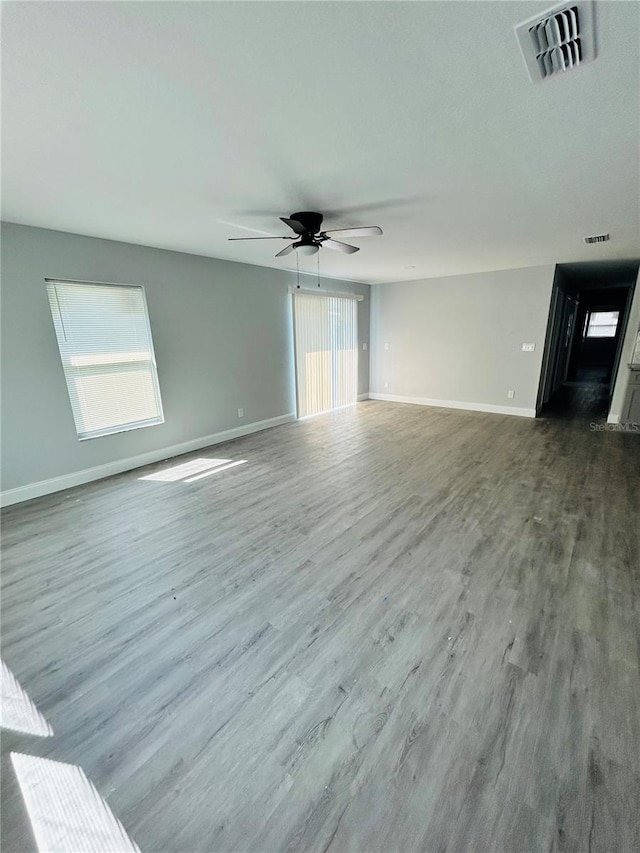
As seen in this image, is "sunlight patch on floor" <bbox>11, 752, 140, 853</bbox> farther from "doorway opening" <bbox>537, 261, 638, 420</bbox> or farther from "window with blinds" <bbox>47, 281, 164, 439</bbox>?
"doorway opening" <bbox>537, 261, 638, 420</bbox>

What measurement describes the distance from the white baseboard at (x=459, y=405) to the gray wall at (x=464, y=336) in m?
0.03

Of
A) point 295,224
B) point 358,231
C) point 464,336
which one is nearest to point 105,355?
point 295,224

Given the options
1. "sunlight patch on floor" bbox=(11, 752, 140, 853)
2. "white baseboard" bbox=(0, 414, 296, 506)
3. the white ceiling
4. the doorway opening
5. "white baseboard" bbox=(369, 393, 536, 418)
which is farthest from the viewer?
"white baseboard" bbox=(369, 393, 536, 418)

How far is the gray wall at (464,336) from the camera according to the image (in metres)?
5.74

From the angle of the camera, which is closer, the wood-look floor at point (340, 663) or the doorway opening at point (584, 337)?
the wood-look floor at point (340, 663)

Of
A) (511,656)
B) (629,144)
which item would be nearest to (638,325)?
(629,144)

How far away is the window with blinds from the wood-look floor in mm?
1046

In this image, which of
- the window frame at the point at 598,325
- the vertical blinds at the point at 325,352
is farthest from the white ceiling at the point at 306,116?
the window frame at the point at 598,325

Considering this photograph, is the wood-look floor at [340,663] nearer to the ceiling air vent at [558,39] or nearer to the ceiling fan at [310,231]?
the ceiling fan at [310,231]

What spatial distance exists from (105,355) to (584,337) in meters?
13.9

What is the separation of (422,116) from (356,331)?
5641 mm

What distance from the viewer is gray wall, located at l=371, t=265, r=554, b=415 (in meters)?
5.74

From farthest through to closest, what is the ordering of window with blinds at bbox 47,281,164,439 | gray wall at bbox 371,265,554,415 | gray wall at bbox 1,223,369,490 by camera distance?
gray wall at bbox 371,265,554,415
window with blinds at bbox 47,281,164,439
gray wall at bbox 1,223,369,490

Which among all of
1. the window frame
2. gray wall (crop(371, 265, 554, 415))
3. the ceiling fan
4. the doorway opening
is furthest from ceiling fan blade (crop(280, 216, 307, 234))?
the window frame
